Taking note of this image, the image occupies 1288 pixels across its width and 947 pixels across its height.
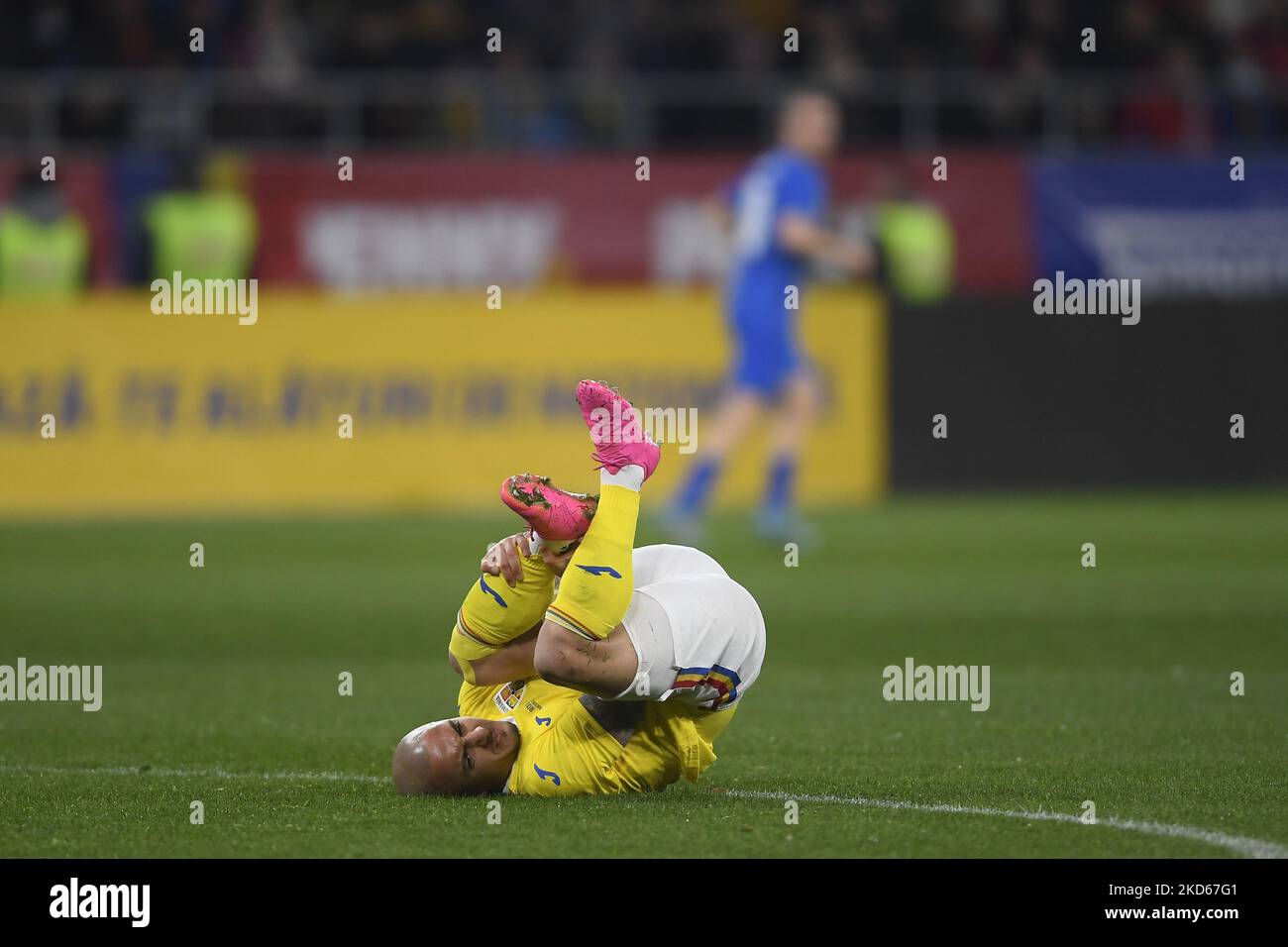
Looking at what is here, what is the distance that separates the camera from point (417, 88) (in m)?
19.4

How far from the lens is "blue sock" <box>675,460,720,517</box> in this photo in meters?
13.1

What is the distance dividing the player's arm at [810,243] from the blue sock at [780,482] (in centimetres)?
139

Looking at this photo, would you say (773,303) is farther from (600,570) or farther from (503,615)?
(600,570)

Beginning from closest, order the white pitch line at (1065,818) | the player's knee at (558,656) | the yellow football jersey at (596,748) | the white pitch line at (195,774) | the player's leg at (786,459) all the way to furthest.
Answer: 1. the white pitch line at (1065,818)
2. the player's knee at (558,656)
3. the yellow football jersey at (596,748)
4. the white pitch line at (195,774)
5. the player's leg at (786,459)

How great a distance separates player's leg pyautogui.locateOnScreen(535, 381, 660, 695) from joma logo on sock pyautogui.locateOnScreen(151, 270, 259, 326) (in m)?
10.6

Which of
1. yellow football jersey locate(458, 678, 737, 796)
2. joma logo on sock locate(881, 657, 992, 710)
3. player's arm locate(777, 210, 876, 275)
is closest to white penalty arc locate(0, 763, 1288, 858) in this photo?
yellow football jersey locate(458, 678, 737, 796)

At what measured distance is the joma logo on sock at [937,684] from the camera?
26.1 ft

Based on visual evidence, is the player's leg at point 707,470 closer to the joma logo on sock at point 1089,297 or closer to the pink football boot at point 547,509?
the joma logo on sock at point 1089,297

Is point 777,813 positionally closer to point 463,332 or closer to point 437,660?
point 437,660

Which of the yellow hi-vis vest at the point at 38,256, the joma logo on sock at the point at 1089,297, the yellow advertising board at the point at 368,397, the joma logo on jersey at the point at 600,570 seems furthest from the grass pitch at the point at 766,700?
the yellow hi-vis vest at the point at 38,256

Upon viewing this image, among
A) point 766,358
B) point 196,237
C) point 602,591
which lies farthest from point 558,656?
point 196,237
